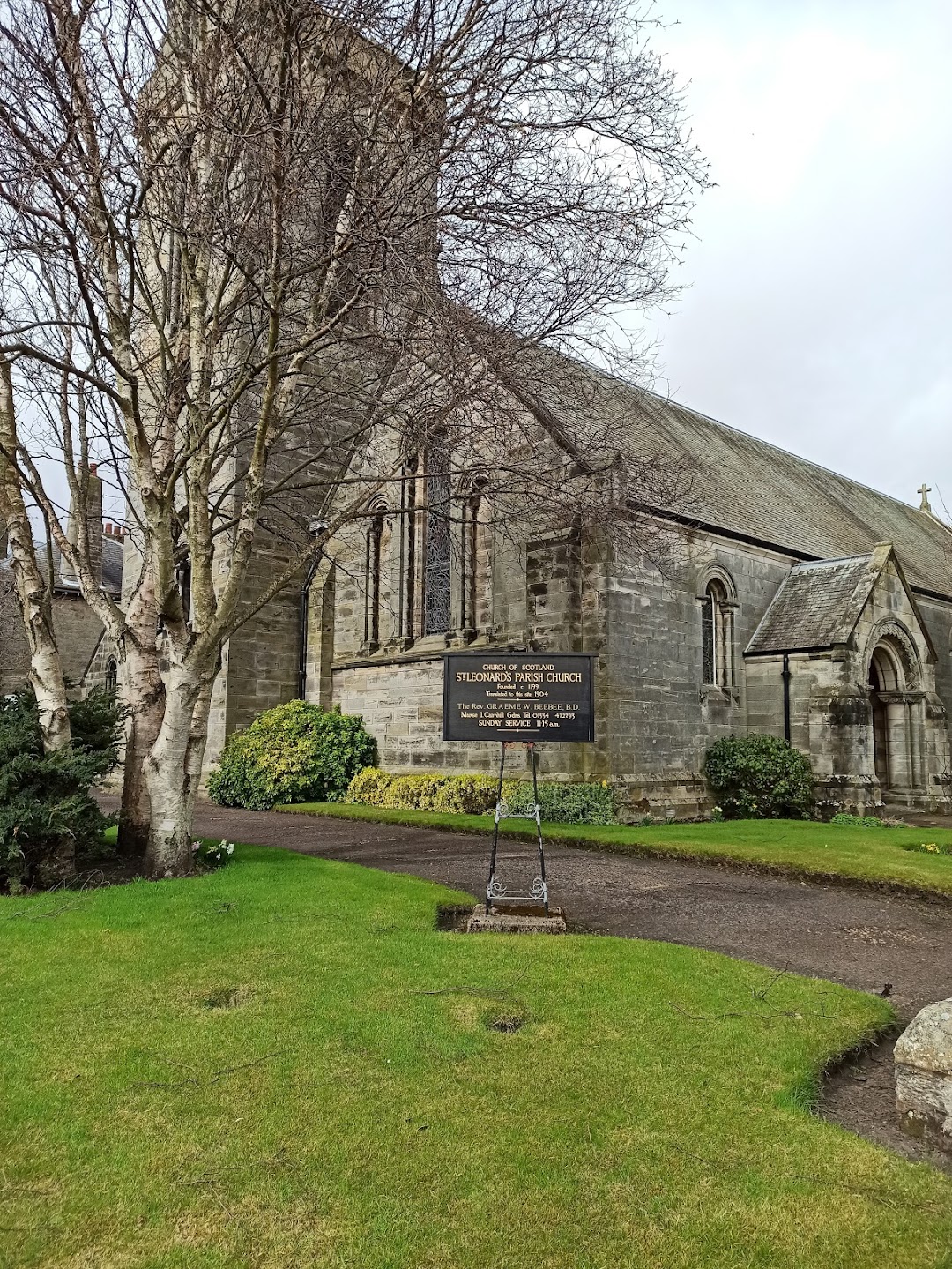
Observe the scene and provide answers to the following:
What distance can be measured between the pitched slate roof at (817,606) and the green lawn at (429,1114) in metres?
13.1

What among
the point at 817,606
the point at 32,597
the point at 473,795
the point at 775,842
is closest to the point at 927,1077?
the point at 32,597

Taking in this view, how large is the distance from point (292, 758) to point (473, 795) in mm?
4357

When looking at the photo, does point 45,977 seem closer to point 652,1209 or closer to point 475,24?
point 652,1209

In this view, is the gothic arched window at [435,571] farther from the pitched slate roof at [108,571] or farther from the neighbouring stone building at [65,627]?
the pitched slate roof at [108,571]

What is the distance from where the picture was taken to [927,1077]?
13.0 feet

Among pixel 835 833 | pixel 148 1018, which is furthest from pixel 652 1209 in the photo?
pixel 835 833

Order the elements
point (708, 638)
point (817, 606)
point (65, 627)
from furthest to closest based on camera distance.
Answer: point (65, 627) → point (817, 606) → point (708, 638)

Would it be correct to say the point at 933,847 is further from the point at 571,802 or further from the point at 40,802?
the point at 40,802

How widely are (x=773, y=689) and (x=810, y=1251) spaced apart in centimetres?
1646

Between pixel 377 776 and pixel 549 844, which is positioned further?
pixel 377 776

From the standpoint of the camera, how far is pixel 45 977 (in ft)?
18.7

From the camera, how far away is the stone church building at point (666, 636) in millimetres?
16047

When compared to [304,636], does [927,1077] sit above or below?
below

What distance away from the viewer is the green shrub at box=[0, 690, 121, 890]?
26.3ft
